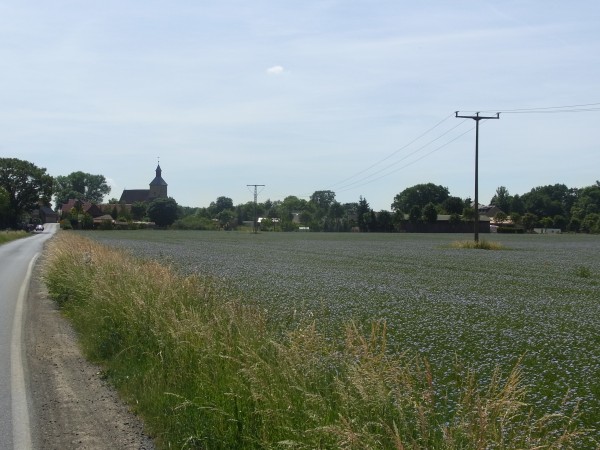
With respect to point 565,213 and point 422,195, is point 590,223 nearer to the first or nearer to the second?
point 565,213

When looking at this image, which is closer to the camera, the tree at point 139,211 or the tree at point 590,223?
the tree at point 590,223

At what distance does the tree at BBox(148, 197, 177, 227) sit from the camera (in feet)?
558

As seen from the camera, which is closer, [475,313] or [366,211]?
[475,313]

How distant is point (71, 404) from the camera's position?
9094 millimetres

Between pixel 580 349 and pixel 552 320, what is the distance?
3.74 m

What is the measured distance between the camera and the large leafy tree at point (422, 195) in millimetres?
192750

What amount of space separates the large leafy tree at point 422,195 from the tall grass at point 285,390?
182127 millimetres

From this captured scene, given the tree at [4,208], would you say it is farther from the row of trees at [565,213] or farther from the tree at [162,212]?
the row of trees at [565,213]

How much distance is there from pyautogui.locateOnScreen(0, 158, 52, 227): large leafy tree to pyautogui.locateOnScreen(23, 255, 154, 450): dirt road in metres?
135

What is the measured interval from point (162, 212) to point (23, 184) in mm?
34214

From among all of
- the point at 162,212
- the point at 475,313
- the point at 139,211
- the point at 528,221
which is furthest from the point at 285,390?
the point at 139,211

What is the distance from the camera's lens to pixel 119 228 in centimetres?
15125

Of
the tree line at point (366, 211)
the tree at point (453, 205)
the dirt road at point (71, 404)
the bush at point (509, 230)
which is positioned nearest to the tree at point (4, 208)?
the tree line at point (366, 211)

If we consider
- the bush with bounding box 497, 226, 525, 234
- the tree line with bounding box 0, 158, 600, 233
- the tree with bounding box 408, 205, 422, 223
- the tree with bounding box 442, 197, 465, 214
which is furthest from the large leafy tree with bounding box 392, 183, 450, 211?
the bush with bounding box 497, 226, 525, 234
